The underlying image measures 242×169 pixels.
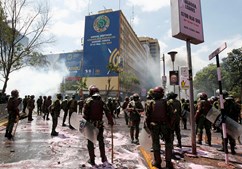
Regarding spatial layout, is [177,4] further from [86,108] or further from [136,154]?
[136,154]

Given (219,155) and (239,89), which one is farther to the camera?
(239,89)

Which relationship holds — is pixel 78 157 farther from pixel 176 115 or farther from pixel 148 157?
pixel 176 115

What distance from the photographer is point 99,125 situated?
545cm

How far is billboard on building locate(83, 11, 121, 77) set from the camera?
75500 millimetres

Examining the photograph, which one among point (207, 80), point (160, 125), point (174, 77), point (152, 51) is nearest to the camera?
point (160, 125)

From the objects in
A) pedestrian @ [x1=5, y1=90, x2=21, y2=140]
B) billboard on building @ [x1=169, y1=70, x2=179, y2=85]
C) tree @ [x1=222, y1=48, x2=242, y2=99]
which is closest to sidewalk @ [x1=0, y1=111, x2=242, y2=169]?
pedestrian @ [x1=5, y1=90, x2=21, y2=140]

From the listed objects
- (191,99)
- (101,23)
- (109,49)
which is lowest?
(191,99)

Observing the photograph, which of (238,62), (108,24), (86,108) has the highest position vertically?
(108,24)

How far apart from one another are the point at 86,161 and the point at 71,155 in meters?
0.77

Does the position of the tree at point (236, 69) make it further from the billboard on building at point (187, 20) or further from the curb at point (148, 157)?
the curb at point (148, 157)

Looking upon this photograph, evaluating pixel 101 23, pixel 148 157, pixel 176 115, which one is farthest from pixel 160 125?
pixel 101 23

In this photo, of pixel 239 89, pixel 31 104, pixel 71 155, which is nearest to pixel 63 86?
pixel 239 89

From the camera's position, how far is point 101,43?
7788cm

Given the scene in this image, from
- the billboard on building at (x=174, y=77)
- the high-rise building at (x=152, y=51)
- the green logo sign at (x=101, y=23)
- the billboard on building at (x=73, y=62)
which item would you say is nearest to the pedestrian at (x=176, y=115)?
the billboard on building at (x=174, y=77)
